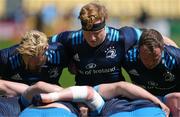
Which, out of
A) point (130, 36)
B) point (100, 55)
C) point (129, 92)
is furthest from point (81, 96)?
point (130, 36)

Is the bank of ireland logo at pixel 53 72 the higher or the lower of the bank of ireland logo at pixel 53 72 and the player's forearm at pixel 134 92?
the higher

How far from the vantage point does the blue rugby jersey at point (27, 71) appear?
603 cm

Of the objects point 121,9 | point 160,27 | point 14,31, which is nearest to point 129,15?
point 121,9

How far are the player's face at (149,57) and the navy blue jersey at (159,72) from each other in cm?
7

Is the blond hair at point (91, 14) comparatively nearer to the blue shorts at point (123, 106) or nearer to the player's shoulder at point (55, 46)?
the player's shoulder at point (55, 46)

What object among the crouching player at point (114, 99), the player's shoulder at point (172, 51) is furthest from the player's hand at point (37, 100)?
the player's shoulder at point (172, 51)

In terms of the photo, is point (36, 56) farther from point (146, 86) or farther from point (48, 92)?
point (146, 86)

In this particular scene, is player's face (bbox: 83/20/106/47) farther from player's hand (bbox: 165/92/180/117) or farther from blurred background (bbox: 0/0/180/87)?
blurred background (bbox: 0/0/180/87)

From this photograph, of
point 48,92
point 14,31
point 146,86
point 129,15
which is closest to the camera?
point 48,92

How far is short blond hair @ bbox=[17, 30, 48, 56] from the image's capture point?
569 centimetres

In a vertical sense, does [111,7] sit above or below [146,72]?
below

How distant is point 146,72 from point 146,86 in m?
0.17

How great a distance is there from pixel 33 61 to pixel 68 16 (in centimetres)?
1986

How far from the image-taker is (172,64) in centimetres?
589
